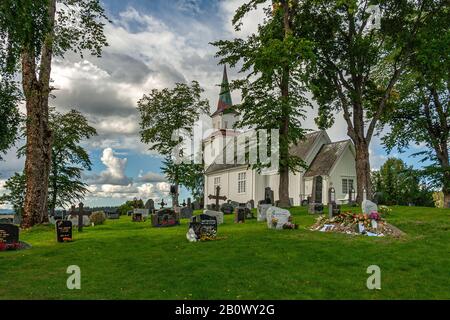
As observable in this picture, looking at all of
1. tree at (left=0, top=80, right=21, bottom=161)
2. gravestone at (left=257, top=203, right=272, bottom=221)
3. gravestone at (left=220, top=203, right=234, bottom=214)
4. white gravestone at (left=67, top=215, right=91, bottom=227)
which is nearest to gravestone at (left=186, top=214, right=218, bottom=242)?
gravestone at (left=257, top=203, right=272, bottom=221)

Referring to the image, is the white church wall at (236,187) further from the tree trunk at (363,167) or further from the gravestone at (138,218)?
the gravestone at (138,218)

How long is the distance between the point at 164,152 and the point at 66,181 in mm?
10312

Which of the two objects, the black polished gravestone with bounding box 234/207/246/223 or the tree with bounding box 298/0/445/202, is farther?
the tree with bounding box 298/0/445/202

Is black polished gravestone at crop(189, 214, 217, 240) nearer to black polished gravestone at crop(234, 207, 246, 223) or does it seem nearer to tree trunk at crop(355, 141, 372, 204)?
black polished gravestone at crop(234, 207, 246, 223)

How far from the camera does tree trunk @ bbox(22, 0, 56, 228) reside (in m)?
20.8

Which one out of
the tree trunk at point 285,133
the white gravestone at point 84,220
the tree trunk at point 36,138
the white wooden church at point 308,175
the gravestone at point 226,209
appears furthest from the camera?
the white wooden church at point 308,175

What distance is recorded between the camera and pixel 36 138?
69.4ft

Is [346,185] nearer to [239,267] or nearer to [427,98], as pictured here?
[427,98]

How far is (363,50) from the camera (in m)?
27.0

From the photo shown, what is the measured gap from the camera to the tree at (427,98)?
25359mm

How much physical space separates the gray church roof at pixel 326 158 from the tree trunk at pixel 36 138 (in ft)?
80.2

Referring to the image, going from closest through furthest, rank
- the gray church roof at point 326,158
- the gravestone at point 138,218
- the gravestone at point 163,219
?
the gravestone at point 163,219, the gravestone at point 138,218, the gray church roof at point 326,158

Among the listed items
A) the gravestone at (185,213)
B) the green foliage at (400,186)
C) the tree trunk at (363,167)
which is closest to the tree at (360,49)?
the tree trunk at (363,167)
